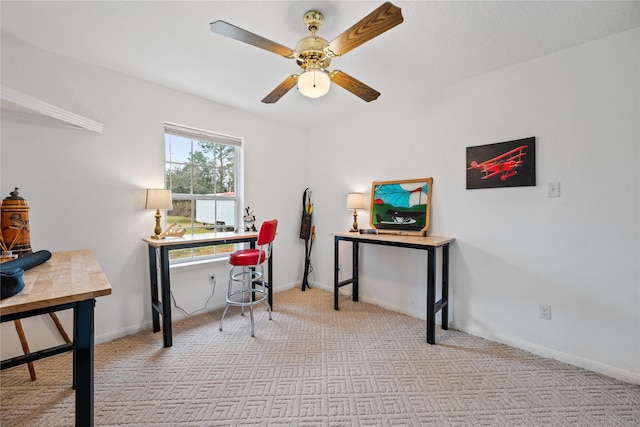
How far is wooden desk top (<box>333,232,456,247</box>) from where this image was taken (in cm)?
247

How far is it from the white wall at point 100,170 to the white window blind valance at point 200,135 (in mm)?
70

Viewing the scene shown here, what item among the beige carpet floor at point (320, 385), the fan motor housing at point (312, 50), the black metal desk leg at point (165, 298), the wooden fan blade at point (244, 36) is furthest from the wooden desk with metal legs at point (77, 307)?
the fan motor housing at point (312, 50)

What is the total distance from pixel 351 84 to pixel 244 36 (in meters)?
0.83

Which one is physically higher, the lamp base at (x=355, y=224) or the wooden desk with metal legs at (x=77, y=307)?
the lamp base at (x=355, y=224)

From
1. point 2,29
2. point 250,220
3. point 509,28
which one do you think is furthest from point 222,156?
point 509,28

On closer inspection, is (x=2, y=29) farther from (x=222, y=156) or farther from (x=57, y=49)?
(x=222, y=156)

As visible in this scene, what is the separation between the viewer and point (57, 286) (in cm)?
112

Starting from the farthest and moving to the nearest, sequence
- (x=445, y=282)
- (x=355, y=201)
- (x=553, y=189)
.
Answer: (x=355, y=201)
(x=445, y=282)
(x=553, y=189)

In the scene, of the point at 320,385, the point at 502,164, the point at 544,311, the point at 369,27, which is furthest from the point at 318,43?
the point at 544,311

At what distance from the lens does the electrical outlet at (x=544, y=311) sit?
2.22 m

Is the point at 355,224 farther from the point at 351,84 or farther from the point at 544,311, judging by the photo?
the point at 544,311

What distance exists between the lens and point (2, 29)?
6.25 feet

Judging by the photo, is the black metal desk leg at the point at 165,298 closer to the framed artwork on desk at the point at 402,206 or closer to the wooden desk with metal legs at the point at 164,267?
the wooden desk with metal legs at the point at 164,267

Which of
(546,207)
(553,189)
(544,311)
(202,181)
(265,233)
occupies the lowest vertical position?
(544,311)
